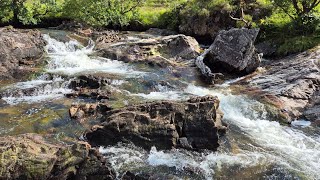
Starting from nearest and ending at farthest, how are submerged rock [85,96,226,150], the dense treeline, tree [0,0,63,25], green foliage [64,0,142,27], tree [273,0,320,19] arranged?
submerged rock [85,96,226,150] → the dense treeline → tree [273,0,320,19] → tree [0,0,63,25] → green foliage [64,0,142,27]

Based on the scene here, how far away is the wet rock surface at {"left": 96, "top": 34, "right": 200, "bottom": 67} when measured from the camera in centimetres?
2376

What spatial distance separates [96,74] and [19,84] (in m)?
3.99

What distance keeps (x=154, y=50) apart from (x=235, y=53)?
5500mm

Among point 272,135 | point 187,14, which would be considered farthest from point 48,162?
point 187,14

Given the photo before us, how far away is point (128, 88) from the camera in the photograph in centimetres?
Answer: 1906

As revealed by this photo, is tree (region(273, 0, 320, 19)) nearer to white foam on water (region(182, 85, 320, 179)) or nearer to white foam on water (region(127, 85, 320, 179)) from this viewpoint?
white foam on water (region(127, 85, 320, 179))

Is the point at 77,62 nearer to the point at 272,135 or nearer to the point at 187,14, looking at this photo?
the point at 272,135

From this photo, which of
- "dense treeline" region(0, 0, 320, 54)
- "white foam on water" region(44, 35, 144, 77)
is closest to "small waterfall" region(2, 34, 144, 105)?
"white foam on water" region(44, 35, 144, 77)

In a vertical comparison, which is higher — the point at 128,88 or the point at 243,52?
the point at 243,52

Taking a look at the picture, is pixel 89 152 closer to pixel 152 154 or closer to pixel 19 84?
pixel 152 154

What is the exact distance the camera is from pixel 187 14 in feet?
107

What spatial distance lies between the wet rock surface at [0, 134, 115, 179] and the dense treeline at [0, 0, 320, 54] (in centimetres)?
1788

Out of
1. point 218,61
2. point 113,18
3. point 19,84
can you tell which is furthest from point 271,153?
point 113,18

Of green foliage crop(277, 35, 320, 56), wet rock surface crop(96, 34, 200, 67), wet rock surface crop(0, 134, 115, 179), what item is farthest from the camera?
green foliage crop(277, 35, 320, 56)
